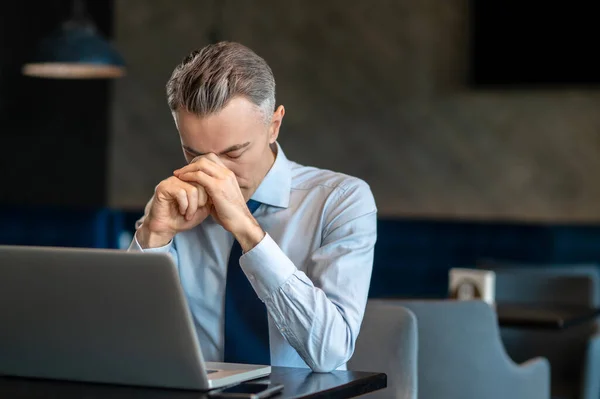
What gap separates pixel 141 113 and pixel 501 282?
3399 mm

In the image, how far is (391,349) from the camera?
239cm

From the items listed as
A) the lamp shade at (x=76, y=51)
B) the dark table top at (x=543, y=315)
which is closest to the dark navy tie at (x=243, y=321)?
the dark table top at (x=543, y=315)

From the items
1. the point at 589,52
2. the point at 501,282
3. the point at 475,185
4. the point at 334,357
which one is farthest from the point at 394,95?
the point at 334,357

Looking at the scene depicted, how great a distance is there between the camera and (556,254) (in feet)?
19.2

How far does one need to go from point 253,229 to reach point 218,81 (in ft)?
1.04

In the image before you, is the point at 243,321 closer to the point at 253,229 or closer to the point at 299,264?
the point at 299,264

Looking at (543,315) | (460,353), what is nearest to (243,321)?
(460,353)

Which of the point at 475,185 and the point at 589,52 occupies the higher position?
the point at 589,52

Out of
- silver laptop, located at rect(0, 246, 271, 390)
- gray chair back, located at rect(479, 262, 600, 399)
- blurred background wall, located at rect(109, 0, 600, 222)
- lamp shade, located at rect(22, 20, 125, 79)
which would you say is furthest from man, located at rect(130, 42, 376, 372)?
blurred background wall, located at rect(109, 0, 600, 222)

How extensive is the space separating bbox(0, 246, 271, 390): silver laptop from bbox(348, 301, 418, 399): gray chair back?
671mm

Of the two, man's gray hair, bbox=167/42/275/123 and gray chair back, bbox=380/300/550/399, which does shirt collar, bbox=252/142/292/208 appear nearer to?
man's gray hair, bbox=167/42/275/123

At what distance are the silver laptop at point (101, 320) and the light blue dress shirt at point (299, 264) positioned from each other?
15 centimetres

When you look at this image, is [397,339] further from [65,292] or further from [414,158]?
[414,158]

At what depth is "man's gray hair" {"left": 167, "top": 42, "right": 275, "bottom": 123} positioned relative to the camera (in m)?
2.00
